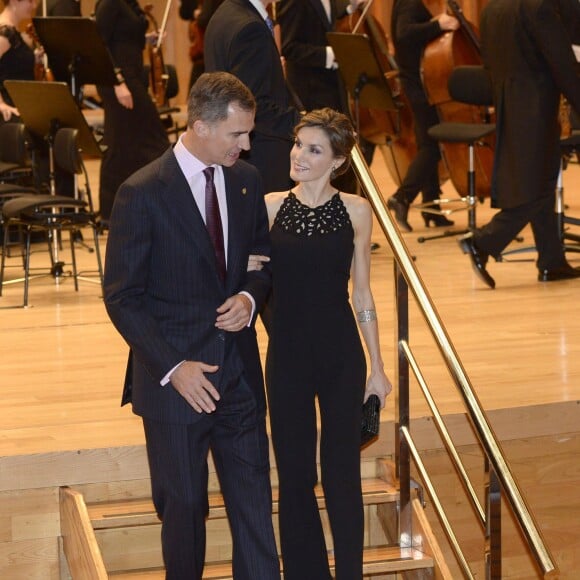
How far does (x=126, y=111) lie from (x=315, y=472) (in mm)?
4713

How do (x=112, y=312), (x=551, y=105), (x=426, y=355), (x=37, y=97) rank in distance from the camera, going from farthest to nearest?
(x=37, y=97) → (x=551, y=105) → (x=426, y=355) → (x=112, y=312)

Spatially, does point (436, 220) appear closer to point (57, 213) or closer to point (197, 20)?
point (197, 20)

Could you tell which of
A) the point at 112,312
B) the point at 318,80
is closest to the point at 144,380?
the point at 112,312

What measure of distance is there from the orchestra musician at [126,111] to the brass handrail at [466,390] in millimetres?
4235

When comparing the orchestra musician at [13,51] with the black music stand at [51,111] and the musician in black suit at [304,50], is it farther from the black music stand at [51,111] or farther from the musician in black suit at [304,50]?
the musician in black suit at [304,50]

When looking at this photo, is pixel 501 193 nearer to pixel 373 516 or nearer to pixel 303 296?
pixel 373 516

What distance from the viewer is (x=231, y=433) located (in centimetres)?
326

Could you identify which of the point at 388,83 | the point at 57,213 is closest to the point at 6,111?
the point at 57,213

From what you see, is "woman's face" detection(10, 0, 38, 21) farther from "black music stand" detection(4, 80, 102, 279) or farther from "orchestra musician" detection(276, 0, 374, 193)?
"orchestra musician" detection(276, 0, 374, 193)

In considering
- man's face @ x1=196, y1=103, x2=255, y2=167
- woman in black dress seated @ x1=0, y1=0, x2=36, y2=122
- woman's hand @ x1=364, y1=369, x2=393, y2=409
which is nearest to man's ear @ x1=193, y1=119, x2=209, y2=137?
man's face @ x1=196, y1=103, x2=255, y2=167

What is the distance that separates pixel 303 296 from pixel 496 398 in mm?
1278

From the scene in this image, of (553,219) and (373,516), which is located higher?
(553,219)

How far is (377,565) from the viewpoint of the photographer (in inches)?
153

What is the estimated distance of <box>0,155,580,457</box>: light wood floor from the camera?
4312 millimetres
